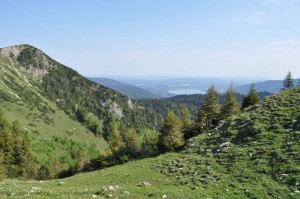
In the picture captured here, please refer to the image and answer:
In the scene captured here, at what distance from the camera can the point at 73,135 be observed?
187250 mm

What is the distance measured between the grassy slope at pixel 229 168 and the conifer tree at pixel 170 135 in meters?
7.80

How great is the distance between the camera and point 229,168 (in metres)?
33.3

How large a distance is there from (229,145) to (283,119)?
9935 millimetres

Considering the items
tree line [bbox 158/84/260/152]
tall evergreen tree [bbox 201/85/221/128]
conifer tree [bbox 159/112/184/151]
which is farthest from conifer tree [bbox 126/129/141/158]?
tall evergreen tree [bbox 201/85/221/128]

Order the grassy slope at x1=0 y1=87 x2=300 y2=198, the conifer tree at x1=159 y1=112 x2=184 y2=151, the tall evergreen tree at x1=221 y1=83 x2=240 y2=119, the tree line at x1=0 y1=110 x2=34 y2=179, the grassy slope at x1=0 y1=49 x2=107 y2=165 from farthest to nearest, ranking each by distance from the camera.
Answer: the grassy slope at x1=0 y1=49 x2=107 y2=165
the tree line at x1=0 y1=110 x2=34 y2=179
the tall evergreen tree at x1=221 y1=83 x2=240 y2=119
the conifer tree at x1=159 y1=112 x2=184 y2=151
the grassy slope at x1=0 y1=87 x2=300 y2=198

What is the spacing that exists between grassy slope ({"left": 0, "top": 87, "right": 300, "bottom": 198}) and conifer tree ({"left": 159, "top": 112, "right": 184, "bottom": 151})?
7.80 meters

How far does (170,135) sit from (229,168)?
91.7 feet

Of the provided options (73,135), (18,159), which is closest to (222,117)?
(18,159)

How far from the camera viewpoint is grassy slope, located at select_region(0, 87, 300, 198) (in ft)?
85.9

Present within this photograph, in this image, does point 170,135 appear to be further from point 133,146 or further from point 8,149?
point 8,149

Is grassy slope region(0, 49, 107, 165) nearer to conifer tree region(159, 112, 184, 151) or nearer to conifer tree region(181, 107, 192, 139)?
conifer tree region(181, 107, 192, 139)

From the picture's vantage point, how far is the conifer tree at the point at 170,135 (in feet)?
195

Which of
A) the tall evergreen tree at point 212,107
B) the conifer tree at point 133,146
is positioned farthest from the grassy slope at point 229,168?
the conifer tree at point 133,146

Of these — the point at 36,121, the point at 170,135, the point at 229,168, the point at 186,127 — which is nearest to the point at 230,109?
the point at 186,127
